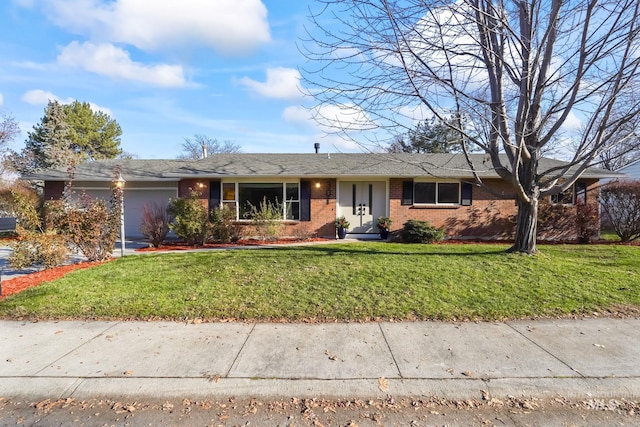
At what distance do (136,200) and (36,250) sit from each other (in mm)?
7621

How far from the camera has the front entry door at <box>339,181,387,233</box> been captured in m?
13.4

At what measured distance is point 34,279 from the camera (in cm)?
665

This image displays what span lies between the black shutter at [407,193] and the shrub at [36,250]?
10.7 metres

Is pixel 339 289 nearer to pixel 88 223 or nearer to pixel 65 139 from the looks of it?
pixel 88 223

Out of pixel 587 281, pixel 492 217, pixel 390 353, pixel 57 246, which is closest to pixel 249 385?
pixel 390 353

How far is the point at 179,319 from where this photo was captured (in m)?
4.66

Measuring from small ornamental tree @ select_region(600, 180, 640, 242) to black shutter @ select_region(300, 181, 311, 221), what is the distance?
35.9 feet

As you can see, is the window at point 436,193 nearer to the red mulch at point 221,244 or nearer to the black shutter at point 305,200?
the black shutter at point 305,200

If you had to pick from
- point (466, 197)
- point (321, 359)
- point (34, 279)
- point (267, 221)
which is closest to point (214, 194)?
point (267, 221)

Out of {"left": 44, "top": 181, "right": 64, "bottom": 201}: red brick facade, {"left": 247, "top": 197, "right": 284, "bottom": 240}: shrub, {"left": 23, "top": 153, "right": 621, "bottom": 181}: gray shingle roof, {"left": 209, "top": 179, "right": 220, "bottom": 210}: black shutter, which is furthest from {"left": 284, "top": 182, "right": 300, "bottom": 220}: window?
{"left": 44, "top": 181, "right": 64, "bottom": 201}: red brick facade

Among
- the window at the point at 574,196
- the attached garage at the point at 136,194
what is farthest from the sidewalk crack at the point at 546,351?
the attached garage at the point at 136,194

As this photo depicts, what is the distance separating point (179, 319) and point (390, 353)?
2939mm

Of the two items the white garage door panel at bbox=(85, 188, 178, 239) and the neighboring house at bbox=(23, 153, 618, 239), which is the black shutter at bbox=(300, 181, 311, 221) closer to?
the neighboring house at bbox=(23, 153, 618, 239)

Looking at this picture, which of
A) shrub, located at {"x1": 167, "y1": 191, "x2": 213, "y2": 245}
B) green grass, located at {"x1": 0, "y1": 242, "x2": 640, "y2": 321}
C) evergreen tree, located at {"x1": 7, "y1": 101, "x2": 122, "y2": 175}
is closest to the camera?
green grass, located at {"x1": 0, "y1": 242, "x2": 640, "y2": 321}
